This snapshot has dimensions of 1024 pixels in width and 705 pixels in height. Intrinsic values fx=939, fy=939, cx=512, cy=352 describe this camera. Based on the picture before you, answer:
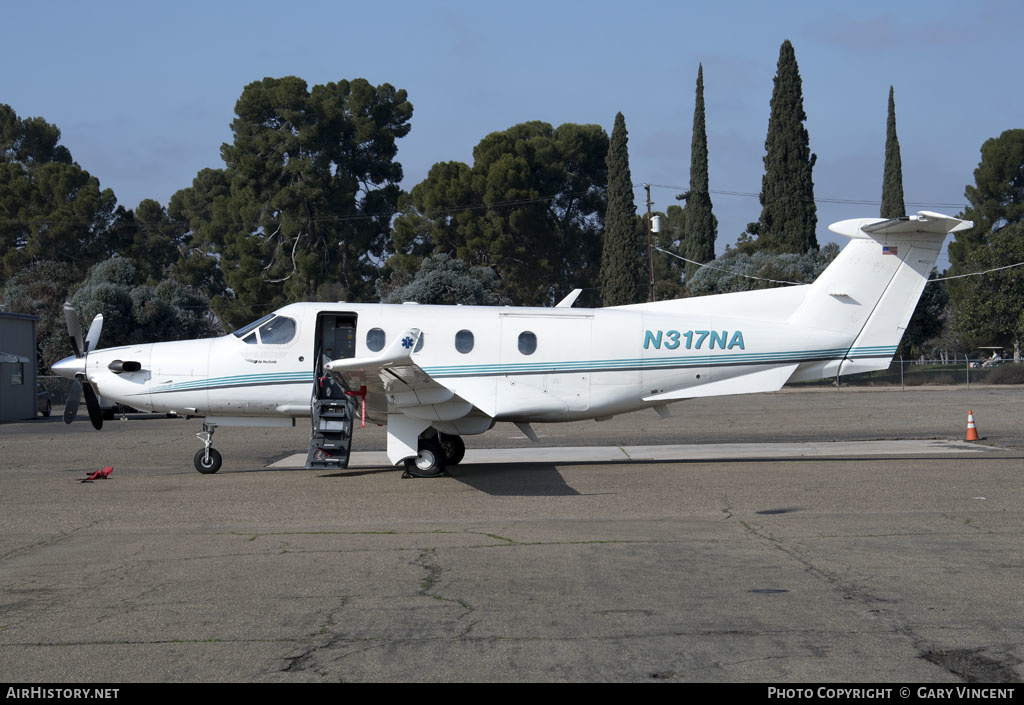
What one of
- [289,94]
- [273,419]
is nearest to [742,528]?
[273,419]

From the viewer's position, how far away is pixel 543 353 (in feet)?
48.9

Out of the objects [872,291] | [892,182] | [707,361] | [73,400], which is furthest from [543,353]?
[892,182]

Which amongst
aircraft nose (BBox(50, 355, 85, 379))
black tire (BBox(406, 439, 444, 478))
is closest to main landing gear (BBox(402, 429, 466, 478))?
black tire (BBox(406, 439, 444, 478))

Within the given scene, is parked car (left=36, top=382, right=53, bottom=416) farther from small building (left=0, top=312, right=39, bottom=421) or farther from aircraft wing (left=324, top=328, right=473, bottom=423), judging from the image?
aircraft wing (left=324, top=328, right=473, bottom=423)

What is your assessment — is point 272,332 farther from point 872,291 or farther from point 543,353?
point 872,291

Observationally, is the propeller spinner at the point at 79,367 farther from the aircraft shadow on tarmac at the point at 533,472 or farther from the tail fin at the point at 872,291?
the tail fin at the point at 872,291

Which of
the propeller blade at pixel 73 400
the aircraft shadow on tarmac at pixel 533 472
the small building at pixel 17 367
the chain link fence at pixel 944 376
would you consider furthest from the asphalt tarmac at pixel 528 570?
the chain link fence at pixel 944 376

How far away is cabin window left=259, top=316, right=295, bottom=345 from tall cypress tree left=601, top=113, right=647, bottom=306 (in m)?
38.6

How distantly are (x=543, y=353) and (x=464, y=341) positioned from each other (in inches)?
50.0

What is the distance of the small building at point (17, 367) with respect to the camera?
33.7 meters

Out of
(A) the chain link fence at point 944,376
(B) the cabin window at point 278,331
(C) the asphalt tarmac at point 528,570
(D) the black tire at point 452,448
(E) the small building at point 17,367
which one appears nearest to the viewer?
(C) the asphalt tarmac at point 528,570

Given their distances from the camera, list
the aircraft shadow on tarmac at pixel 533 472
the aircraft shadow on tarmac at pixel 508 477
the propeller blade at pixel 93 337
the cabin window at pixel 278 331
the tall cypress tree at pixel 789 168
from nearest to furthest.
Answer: the aircraft shadow on tarmac at pixel 508 477, the aircraft shadow on tarmac at pixel 533 472, the cabin window at pixel 278 331, the propeller blade at pixel 93 337, the tall cypress tree at pixel 789 168

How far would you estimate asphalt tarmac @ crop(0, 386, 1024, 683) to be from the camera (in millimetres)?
5406

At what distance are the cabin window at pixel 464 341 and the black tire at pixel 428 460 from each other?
154 cm
